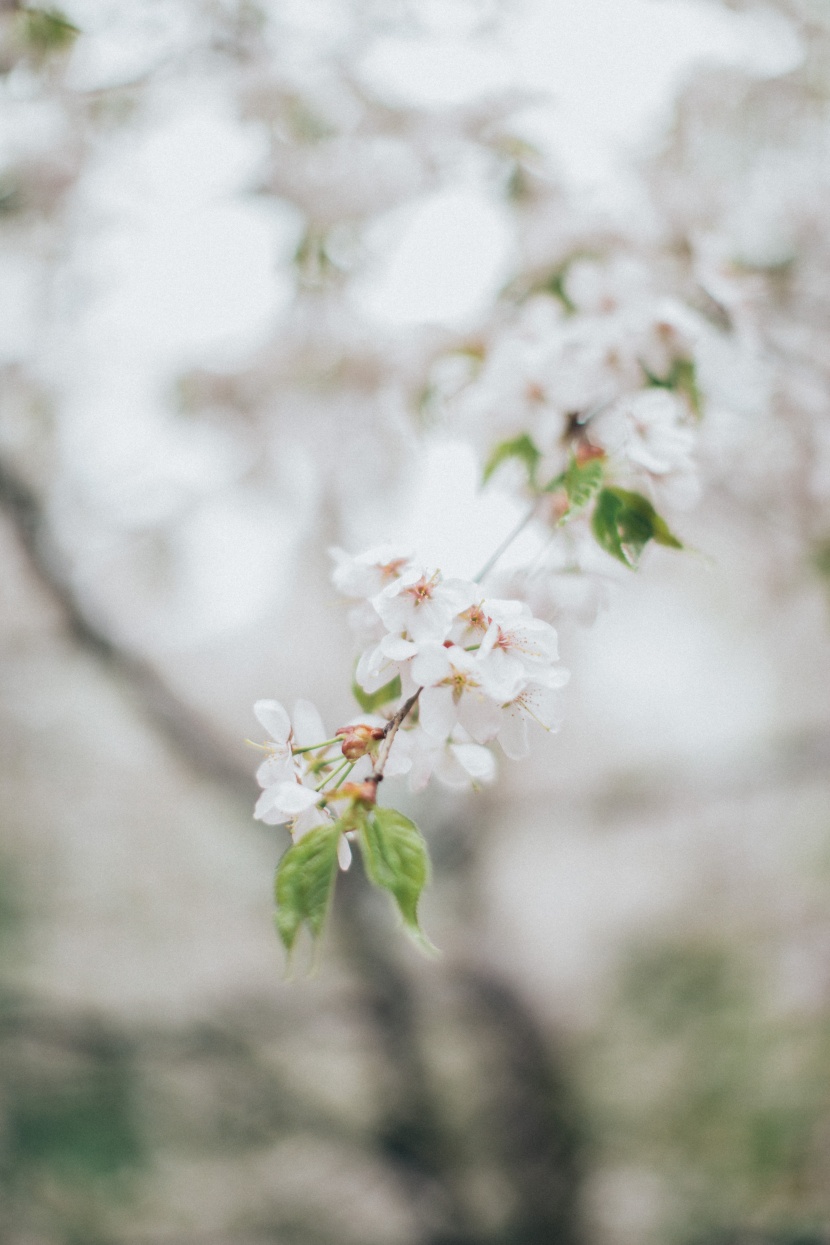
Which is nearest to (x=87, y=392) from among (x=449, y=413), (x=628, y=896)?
(x=449, y=413)

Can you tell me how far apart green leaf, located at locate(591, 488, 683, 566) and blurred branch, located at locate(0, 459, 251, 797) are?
5.32 ft

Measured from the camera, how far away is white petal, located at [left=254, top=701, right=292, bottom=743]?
1.65 ft

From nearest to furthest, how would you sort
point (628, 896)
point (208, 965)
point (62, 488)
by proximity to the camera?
point (62, 488), point (208, 965), point (628, 896)

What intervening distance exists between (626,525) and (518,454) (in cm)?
19

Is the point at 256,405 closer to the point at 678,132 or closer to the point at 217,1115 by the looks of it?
the point at 678,132

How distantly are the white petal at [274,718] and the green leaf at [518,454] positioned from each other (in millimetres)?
329

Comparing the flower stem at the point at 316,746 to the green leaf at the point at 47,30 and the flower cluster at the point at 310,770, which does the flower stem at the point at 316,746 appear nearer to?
the flower cluster at the point at 310,770

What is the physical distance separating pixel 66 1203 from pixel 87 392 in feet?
10.3

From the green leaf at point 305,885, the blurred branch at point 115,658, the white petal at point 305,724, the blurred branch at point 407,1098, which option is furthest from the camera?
the blurred branch at point 407,1098

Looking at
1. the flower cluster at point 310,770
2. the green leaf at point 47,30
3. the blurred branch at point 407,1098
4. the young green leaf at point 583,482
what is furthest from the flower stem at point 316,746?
the blurred branch at point 407,1098

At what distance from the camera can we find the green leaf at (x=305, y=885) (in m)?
0.42

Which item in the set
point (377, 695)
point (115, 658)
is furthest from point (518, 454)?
point (115, 658)

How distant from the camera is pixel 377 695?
1.78ft

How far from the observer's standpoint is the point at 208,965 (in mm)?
4270
